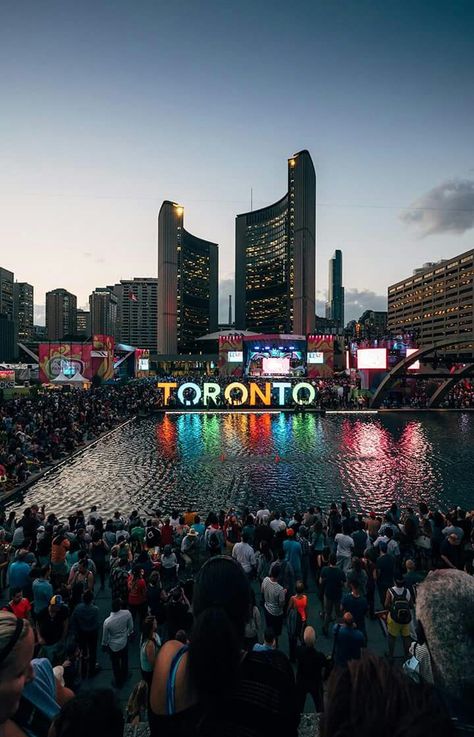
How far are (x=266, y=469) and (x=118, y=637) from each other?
15.7m

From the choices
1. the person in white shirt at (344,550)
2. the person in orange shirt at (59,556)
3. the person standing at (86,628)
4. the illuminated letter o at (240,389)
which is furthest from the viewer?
the illuminated letter o at (240,389)

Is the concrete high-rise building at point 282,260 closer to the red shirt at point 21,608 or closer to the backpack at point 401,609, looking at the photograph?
the backpack at point 401,609

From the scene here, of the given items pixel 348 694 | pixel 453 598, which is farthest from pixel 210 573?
pixel 453 598

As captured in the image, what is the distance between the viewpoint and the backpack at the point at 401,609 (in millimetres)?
5910

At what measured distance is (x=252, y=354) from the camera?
89.9 m

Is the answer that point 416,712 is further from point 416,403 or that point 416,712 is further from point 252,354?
point 252,354

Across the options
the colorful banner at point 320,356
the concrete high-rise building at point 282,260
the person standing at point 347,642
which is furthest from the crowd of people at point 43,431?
the concrete high-rise building at point 282,260

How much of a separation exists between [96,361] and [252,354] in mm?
40344

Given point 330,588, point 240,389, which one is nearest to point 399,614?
point 330,588

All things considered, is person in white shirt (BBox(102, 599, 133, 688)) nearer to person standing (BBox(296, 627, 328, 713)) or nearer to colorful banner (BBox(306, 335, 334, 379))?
person standing (BBox(296, 627, 328, 713))

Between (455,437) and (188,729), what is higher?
(188,729)

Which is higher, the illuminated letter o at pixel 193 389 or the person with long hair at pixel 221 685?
the person with long hair at pixel 221 685

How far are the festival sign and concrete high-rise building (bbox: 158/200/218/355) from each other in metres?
109

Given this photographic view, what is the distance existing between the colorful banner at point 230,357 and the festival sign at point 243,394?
43938 millimetres
